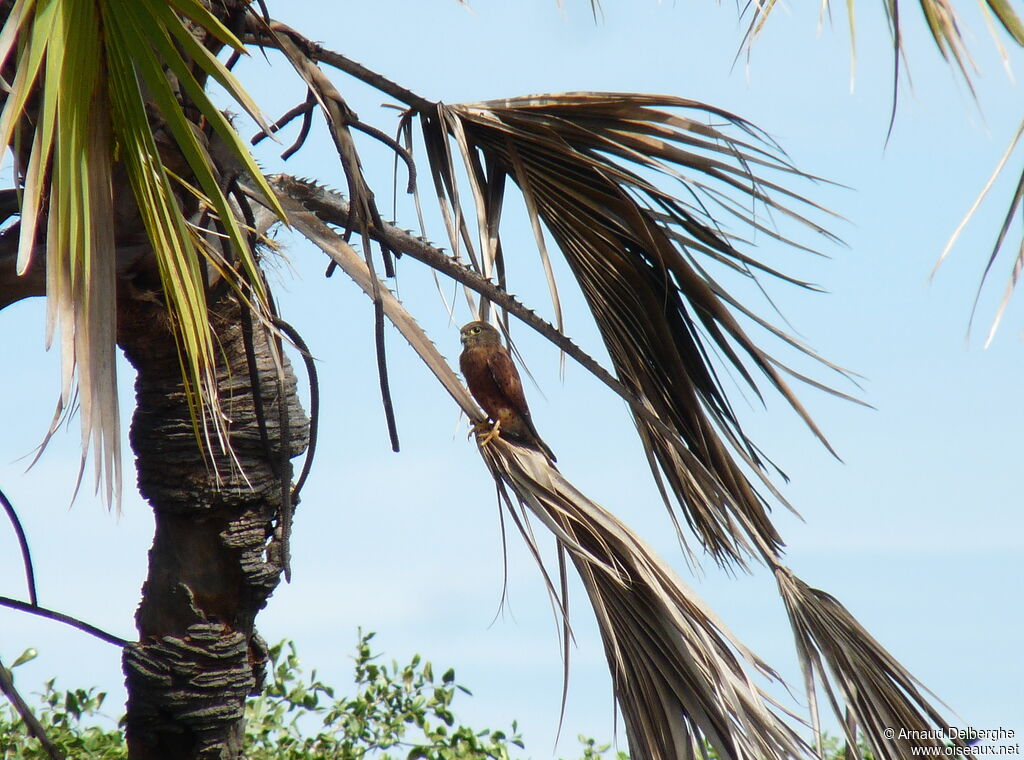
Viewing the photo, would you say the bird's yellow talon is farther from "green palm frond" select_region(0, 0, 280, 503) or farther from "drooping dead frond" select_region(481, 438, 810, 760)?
"green palm frond" select_region(0, 0, 280, 503)

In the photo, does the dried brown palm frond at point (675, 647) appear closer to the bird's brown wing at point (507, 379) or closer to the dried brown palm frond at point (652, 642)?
the dried brown palm frond at point (652, 642)

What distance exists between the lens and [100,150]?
211 cm

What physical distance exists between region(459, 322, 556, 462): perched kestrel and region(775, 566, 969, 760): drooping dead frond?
0.86 metres

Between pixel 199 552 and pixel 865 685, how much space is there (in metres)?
2.18

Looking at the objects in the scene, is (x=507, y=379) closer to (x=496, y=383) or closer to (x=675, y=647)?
(x=496, y=383)

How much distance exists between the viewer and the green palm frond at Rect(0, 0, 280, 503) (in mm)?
1865

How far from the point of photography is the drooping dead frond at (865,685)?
2.64 meters

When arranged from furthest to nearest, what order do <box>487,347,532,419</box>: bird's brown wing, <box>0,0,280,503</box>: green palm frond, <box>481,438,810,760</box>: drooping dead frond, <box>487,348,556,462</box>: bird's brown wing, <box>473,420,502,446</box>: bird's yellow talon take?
<box>487,347,532,419</box>: bird's brown wing
<box>487,348,556,462</box>: bird's brown wing
<box>473,420,502,446</box>: bird's yellow talon
<box>481,438,810,760</box>: drooping dead frond
<box>0,0,280,503</box>: green palm frond

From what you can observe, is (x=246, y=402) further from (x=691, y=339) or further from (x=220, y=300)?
(x=691, y=339)

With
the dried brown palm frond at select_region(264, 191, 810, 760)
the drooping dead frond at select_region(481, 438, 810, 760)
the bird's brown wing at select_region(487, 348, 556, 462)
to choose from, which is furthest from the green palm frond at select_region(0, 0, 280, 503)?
the bird's brown wing at select_region(487, 348, 556, 462)

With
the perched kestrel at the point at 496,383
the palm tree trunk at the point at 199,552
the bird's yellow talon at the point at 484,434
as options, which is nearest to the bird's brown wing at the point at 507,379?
the perched kestrel at the point at 496,383

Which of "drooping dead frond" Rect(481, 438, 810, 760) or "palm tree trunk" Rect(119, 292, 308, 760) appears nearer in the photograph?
"drooping dead frond" Rect(481, 438, 810, 760)

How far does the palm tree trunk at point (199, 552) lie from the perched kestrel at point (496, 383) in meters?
0.68

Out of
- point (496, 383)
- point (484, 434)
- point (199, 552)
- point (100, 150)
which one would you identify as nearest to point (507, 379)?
point (496, 383)
